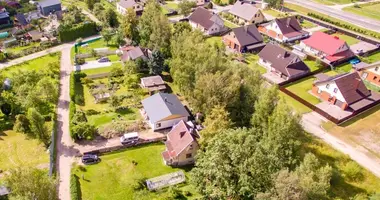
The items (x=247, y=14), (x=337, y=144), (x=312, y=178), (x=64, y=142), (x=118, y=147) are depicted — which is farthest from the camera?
(x=247, y=14)

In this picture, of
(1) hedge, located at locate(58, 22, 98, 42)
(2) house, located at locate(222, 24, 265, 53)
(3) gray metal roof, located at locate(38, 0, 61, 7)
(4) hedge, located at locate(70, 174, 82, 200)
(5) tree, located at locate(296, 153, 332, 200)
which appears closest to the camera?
(5) tree, located at locate(296, 153, 332, 200)

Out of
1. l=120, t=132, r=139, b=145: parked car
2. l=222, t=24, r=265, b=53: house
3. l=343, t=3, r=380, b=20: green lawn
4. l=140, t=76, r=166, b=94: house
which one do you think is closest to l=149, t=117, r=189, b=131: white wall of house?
l=120, t=132, r=139, b=145: parked car

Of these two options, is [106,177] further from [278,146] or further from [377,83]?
[377,83]

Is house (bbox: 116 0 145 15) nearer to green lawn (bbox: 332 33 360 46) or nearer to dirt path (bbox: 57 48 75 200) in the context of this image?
dirt path (bbox: 57 48 75 200)

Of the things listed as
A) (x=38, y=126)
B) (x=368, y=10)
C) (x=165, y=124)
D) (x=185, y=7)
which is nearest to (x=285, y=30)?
(x=185, y=7)

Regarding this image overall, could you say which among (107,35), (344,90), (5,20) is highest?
A: (5,20)

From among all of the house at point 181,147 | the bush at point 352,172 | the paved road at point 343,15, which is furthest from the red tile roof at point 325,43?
the house at point 181,147

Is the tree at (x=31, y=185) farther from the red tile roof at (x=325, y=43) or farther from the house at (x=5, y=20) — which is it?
the house at (x=5, y=20)

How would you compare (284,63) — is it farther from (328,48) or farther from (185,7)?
(185,7)
